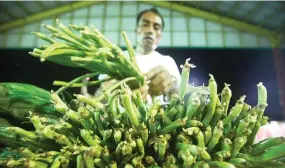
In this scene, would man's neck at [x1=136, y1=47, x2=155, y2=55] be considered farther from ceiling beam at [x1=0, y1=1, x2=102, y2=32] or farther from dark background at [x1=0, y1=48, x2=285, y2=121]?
ceiling beam at [x1=0, y1=1, x2=102, y2=32]

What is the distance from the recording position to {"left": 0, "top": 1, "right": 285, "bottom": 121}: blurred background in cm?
304

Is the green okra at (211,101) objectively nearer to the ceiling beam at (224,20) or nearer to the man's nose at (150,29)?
the man's nose at (150,29)

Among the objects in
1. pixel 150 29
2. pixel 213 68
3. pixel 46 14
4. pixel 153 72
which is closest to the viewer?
pixel 153 72

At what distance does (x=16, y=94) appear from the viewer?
27.9 inches

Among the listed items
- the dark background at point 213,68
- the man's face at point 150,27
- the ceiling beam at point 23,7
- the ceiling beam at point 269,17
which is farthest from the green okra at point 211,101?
the ceiling beam at point 23,7

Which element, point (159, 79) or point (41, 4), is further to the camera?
point (41, 4)

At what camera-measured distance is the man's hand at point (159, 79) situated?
33.0 inches

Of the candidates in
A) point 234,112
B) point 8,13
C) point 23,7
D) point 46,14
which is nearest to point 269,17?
point 46,14

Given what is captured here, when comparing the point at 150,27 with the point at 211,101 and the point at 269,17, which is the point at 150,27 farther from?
the point at 269,17

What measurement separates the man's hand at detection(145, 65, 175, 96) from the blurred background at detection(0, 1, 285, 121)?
2.05m

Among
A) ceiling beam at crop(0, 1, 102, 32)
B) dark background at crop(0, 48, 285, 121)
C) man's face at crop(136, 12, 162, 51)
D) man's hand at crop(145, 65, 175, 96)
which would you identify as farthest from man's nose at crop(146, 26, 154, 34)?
ceiling beam at crop(0, 1, 102, 32)

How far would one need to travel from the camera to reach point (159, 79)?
33.0 inches

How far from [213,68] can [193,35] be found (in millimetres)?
597

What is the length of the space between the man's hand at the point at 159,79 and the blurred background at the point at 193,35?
80.8 inches
